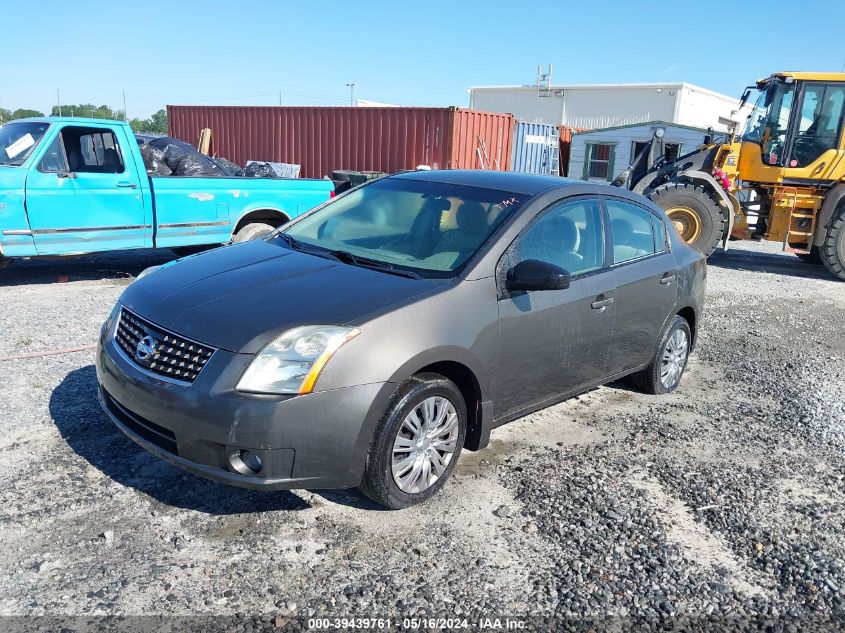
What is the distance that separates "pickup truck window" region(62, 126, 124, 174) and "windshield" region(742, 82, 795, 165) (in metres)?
10.4

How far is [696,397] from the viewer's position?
561cm

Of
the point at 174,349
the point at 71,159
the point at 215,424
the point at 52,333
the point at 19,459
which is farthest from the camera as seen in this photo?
the point at 71,159

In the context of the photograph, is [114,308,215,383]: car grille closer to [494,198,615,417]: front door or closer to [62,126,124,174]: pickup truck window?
[494,198,615,417]: front door

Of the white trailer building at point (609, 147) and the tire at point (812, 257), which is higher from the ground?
the white trailer building at point (609, 147)

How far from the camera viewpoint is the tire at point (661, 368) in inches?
208

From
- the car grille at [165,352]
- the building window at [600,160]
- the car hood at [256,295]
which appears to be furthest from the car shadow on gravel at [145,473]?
the building window at [600,160]

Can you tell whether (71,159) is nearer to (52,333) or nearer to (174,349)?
(52,333)

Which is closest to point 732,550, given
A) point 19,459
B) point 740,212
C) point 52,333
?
point 19,459

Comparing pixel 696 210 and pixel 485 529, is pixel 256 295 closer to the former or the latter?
pixel 485 529

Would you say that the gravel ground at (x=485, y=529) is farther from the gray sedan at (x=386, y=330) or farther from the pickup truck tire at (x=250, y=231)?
the pickup truck tire at (x=250, y=231)

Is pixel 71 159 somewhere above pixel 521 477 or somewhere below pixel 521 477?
above

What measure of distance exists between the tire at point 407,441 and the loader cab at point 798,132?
10.7 m

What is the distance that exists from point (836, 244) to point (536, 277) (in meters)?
10.3

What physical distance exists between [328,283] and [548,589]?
1.79 m
